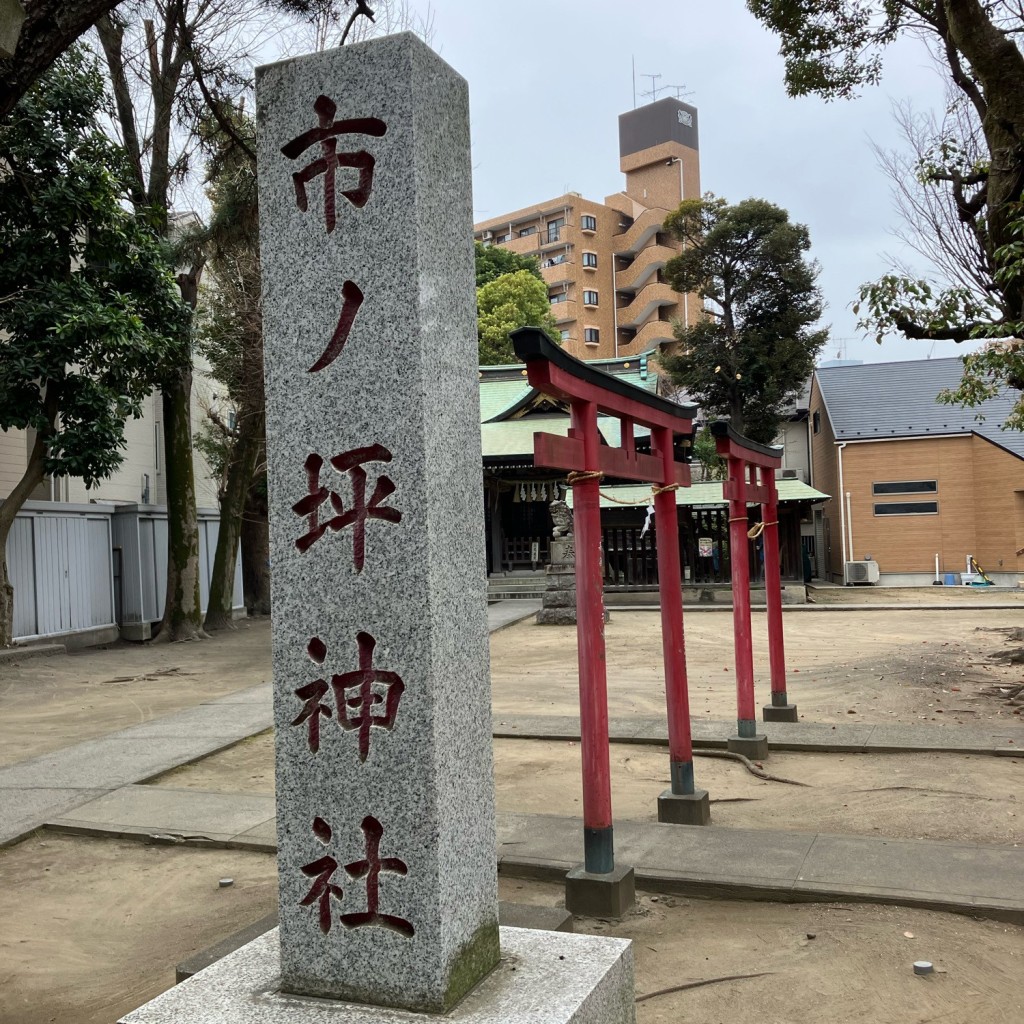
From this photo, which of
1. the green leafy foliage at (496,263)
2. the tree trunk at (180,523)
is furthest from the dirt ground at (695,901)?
the green leafy foliage at (496,263)

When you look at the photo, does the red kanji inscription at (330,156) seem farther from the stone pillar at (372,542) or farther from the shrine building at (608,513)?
the shrine building at (608,513)

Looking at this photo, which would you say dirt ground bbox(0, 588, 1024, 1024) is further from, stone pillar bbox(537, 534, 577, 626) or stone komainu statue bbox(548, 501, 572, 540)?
stone komainu statue bbox(548, 501, 572, 540)

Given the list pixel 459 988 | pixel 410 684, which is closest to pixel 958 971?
pixel 459 988

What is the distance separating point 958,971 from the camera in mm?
3539

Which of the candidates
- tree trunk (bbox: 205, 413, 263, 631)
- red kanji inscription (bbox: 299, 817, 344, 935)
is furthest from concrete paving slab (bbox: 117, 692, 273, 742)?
tree trunk (bbox: 205, 413, 263, 631)

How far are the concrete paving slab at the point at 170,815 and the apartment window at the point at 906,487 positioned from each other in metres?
23.6

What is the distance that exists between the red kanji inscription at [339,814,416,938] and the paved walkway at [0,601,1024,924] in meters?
2.19

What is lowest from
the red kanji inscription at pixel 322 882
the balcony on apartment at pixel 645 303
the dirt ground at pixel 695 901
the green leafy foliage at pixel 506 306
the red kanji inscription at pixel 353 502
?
the dirt ground at pixel 695 901

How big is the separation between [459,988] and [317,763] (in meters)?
0.72

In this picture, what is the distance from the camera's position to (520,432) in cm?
2581

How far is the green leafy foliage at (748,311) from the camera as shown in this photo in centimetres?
2631

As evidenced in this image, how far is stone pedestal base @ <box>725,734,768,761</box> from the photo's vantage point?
7133 mm

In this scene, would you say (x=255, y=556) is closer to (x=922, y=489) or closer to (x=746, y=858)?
(x=922, y=489)

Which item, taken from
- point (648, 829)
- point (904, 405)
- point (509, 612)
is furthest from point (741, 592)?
point (904, 405)
